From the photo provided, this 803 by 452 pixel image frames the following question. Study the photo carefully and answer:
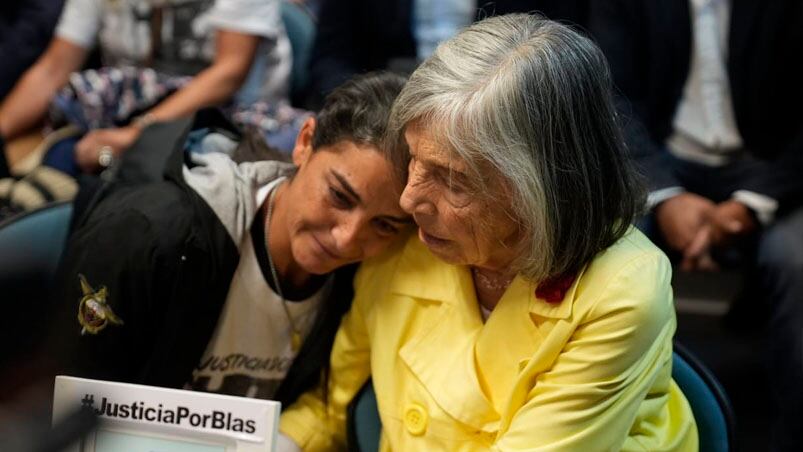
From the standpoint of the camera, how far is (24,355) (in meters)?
0.88

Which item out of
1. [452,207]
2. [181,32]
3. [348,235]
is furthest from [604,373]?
[181,32]

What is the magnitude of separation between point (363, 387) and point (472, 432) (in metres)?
0.29

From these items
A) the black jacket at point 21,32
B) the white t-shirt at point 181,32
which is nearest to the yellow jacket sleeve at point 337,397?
the white t-shirt at point 181,32

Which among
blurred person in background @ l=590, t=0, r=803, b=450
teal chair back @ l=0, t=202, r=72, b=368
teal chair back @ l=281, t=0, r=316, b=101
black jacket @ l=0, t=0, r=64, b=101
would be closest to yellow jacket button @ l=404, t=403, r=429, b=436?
teal chair back @ l=0, t=202, r=72, b=368

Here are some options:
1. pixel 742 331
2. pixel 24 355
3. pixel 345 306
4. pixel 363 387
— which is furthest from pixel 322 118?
pixel 742 331

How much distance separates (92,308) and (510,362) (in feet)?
2.16

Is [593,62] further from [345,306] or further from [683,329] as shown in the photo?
[683,329]

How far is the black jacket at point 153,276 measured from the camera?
64.1 inches

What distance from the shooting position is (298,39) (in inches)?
122

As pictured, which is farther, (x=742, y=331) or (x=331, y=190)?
(x=742, y=331)

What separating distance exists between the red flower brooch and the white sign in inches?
16.7

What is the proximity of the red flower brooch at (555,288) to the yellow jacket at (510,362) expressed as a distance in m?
0.01

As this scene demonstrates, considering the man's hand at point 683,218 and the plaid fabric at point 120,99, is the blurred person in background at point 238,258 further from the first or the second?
the man's hand at point 683,218

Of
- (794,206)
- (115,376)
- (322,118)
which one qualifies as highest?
(322,118)
